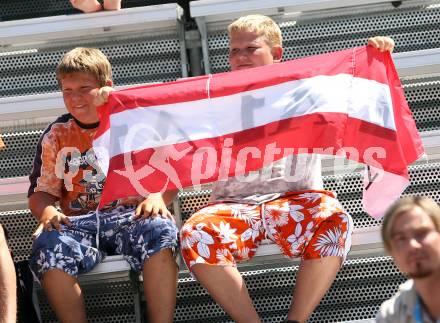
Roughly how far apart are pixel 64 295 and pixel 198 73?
144 centimetres

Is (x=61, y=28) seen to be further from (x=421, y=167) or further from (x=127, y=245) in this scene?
(x=421, y=167)

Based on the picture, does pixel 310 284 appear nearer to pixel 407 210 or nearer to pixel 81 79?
pixel 407 210

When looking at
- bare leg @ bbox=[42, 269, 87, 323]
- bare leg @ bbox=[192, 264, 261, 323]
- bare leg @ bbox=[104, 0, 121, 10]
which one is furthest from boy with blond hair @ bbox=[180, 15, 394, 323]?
bare leg @ bbox=[104, 0, 121, 10]

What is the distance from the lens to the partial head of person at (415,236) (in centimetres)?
238

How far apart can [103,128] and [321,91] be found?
0.73 meters

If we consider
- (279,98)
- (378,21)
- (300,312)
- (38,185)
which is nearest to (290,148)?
(279,98)

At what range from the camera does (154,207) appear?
3.29 metres

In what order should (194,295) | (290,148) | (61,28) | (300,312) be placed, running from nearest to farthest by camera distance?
A: (300,312)
(290,148)
(194,295)
(61,28)

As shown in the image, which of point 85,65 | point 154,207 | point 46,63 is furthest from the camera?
point 46,63

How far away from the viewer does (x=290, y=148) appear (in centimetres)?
329

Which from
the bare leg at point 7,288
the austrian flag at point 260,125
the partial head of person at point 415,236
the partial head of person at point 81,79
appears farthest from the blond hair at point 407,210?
the partial head of person at point 81,79

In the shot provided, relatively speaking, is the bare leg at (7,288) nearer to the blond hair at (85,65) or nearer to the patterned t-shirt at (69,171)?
the patterned t-shirt at (69,171)

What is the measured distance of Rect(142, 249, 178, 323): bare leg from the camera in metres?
3.16

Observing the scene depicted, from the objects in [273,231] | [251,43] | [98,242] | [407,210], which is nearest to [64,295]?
[98,242]
